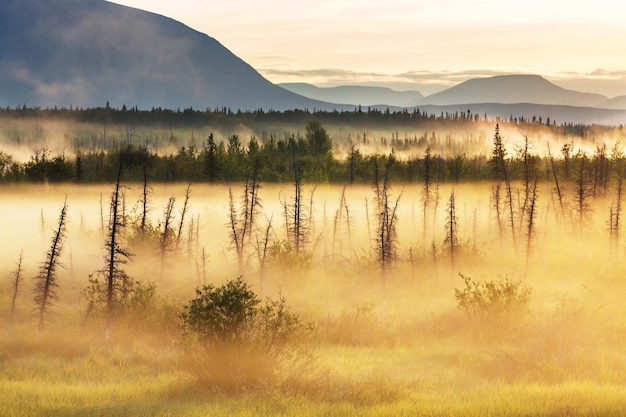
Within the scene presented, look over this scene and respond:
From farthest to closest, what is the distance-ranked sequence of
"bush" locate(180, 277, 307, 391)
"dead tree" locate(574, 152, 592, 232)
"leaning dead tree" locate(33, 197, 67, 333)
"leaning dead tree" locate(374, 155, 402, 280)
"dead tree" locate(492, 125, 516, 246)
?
"dead tree" locate(574, 152, 592, 232) → "dead tree" locate(492, 125, 516, 246) → "leaning dead tree" locate(374, 155, 402, 280) → "leaning dead tree" locate(33, 197, 67, 333) → "bush" locate(180, 277, 307, 391)

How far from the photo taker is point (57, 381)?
101 feet

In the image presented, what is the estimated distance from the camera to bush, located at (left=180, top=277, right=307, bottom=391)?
93.0 ft


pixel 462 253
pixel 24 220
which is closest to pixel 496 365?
pixel 462 253

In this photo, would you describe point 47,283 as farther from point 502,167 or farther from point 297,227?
point 502,167

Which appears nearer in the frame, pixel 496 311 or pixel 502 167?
pixel 496 311

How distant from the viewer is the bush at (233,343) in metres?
28.4

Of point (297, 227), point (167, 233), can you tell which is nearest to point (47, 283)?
point (297, 227)

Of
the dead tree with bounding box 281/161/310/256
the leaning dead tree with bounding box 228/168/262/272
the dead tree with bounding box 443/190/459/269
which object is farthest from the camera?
the dead tree with bounding box 281/161/310/256

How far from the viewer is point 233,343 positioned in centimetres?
2891

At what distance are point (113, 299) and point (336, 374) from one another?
65.3 ft

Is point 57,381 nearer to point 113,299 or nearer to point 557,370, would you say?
point 113,299

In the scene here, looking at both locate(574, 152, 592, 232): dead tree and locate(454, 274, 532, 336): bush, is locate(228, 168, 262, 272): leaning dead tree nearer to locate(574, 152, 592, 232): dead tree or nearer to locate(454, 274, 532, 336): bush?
locate(454, 274, 532, 336): bush

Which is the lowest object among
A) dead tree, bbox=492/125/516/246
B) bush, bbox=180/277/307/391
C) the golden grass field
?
the golden grass field

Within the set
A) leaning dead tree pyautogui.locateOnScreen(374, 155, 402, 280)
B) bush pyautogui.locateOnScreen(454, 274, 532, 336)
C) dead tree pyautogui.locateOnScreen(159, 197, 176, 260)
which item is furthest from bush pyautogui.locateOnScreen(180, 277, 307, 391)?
dead tree pyautogui.locateOnScreen(159, 197, 176, 260)
